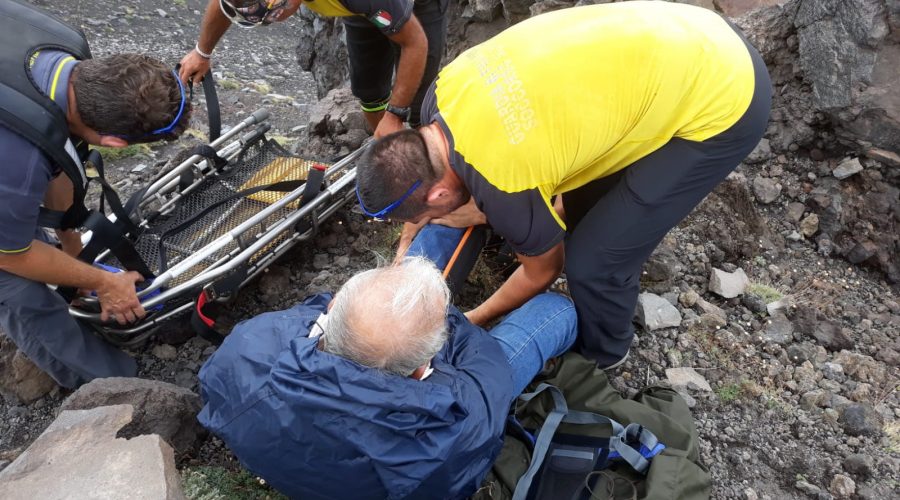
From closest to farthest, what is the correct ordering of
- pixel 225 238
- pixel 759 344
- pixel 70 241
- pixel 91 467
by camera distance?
pixel 91 467 → pixel 225 238 → pixel 70 241 → pixel 759 344

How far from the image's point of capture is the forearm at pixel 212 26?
373 cm

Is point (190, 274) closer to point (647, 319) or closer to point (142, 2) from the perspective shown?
point (647, 319)

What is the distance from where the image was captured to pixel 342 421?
1.94 meters

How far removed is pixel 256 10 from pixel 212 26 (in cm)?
61

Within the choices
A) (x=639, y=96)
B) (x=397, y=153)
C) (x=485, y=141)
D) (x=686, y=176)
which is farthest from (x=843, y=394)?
(x=397, y=153)

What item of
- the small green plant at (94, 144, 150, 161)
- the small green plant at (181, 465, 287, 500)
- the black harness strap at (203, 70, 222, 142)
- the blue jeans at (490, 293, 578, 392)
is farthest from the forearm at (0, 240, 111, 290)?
the small green plant at (94, 144, 150, 161)

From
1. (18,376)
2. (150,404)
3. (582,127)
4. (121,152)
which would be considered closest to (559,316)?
(582,127)

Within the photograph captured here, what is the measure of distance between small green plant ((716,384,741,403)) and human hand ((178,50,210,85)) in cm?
390

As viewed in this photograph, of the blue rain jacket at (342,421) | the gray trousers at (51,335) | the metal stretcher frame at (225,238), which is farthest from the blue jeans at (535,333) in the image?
the gray trousers at (51,335)

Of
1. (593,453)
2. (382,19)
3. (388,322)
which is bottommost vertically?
(593,453)

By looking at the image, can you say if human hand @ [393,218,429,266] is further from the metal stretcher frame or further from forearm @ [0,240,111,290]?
forearm @ [0,240,111,290]

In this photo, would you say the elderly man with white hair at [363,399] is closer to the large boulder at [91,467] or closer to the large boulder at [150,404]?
the large boulder at [91,467]

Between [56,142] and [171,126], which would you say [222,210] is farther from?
[56,142]

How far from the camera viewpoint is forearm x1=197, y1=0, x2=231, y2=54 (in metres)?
3.73
